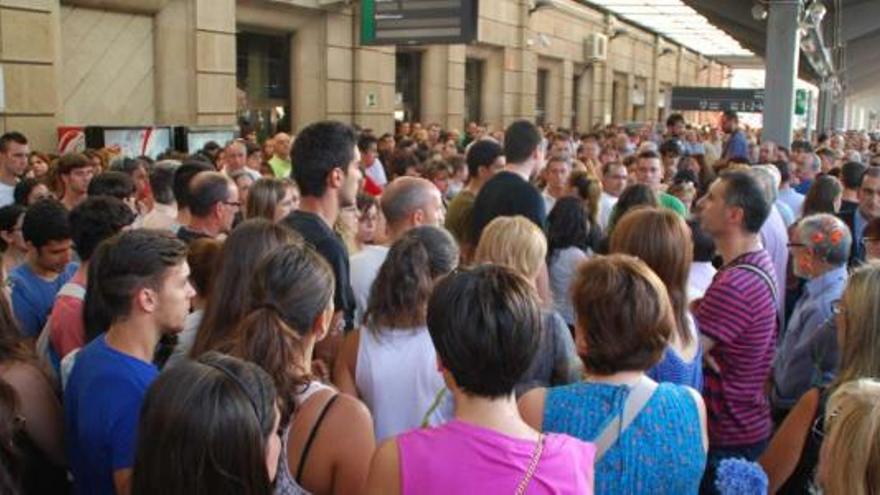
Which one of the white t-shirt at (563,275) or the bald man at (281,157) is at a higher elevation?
the bald man at (281,157)

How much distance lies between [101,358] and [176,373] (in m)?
0.87

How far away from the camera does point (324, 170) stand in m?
3.66

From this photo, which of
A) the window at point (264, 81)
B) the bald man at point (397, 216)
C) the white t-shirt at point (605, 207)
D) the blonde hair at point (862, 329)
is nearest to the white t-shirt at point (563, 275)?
the bald man at point (397, 216)

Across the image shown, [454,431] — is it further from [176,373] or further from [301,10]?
[301,10]

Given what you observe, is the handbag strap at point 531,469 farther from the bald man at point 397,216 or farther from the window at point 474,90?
the window at point 474,90

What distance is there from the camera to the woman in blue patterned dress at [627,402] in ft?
7.01

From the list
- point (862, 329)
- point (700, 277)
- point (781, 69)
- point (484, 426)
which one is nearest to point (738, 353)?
point (862, 329)

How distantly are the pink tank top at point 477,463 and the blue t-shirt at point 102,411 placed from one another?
2.76 ft

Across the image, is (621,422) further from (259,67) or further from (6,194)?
(259,67)

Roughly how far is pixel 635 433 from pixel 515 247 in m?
1.48

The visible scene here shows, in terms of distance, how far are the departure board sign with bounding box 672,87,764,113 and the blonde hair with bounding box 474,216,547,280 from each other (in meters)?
18.2

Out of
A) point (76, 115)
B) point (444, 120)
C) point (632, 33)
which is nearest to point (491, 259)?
point (76, 115)

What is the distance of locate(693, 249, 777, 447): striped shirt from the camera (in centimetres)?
330

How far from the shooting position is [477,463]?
1723 millimetres
